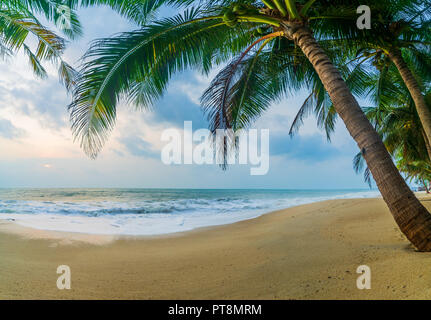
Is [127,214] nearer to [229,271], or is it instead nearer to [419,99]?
[229,271]

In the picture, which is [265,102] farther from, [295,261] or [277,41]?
[295,261]

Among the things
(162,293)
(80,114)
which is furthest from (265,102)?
(162,293)

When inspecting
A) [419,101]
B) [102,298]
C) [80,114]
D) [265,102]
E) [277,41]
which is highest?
[277,41]

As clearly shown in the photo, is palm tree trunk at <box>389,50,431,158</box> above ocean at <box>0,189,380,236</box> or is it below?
above

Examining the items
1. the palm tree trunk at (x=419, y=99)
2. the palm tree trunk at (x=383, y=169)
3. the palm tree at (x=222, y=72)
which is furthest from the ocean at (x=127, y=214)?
the palm tree trunk at (x=419, y=99)

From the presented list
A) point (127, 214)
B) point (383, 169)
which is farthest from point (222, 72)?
point (127, 214)

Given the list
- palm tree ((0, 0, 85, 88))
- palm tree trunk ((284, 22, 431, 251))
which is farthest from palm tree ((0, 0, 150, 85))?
palm tree trunk ((284, 22, 431, 251))

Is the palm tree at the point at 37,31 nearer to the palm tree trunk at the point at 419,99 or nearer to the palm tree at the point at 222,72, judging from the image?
the palm tree at the point at 222,72

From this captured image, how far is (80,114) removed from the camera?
3.20 m

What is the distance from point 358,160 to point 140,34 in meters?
13.6

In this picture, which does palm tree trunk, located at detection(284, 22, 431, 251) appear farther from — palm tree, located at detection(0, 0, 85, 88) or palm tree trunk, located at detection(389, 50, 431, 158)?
palm tree, located at detection(0, 0, 85, 88)

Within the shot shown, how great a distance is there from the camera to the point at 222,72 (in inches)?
191

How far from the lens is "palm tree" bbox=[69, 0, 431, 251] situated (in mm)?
2309

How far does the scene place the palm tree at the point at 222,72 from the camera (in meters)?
2.31
